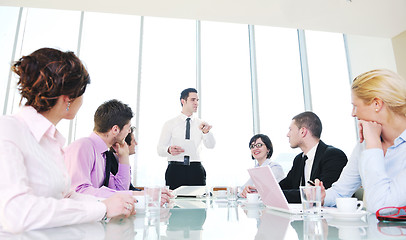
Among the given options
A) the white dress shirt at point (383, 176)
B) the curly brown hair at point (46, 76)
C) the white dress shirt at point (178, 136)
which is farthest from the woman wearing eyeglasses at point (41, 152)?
the white dress shirt at point (178, 136)

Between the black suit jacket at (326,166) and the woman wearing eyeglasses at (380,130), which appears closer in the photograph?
the woman wearing eyeglasses at (380,130)

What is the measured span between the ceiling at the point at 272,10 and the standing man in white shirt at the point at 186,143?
3.49ft

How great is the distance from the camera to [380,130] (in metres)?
1.40

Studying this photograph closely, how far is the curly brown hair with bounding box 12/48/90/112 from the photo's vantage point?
959 millimetres

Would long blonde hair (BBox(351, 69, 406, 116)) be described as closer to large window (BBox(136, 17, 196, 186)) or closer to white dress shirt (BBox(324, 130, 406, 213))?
white dress shirt (BBox(324, 130, 406, 213))

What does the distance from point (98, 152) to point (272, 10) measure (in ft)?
9.67

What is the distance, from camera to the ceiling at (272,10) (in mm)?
3496

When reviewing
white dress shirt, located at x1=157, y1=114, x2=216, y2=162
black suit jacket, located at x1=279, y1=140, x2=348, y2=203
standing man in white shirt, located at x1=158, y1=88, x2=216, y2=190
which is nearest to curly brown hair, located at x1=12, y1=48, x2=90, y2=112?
black suit jacket, located at x1=279, y1=140, x2=348, y2=203

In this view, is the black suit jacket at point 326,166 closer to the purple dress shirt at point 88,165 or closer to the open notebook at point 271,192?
the open notebook at point 271,192

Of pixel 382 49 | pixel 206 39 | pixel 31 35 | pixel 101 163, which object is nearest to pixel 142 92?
pixel 206 39

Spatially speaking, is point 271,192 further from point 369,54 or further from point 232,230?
point 369,54

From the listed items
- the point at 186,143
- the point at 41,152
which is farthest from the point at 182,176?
the point at 41,152

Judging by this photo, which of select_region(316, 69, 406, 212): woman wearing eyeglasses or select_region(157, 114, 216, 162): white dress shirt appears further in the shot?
select_region(157, 114, 216, 162): white dress shirt

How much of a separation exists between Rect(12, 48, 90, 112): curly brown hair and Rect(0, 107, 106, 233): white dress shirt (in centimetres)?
5
